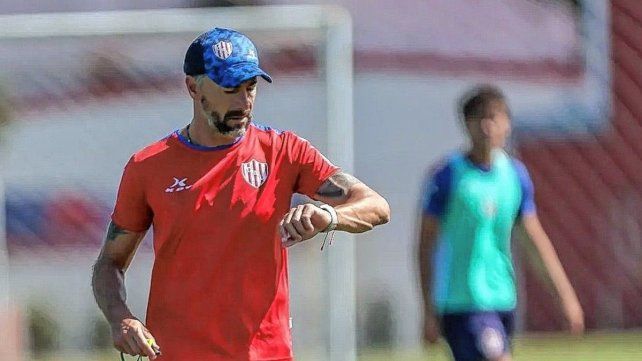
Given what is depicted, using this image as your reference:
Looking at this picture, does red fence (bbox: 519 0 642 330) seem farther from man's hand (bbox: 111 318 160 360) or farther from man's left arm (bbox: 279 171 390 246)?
man's hand (bbox: 111 318 160 360)

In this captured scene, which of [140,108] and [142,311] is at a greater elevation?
[140,108]

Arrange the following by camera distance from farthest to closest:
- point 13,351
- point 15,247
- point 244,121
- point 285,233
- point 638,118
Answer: point 638,118 → point 15,247 → point 13,351 → point 244,121 → point 285,233

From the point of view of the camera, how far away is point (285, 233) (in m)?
Answer: 4.07

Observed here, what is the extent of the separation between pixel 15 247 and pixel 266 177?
22.6 feet

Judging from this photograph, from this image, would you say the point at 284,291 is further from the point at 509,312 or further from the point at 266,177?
the point at 509,312

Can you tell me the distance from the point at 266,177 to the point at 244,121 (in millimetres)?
180

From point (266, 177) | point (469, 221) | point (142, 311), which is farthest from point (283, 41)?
point (266, 177)

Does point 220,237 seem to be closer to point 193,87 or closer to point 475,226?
point 193,87

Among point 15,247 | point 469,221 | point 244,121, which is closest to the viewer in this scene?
point 244,121

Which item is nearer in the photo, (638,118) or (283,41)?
(283,41)

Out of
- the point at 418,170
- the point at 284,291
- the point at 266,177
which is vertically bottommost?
the point at 284,291

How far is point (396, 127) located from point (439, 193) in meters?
5.67

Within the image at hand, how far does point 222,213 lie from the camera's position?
4.54 metres

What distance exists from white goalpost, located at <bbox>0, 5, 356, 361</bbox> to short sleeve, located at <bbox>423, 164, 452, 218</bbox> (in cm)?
245
